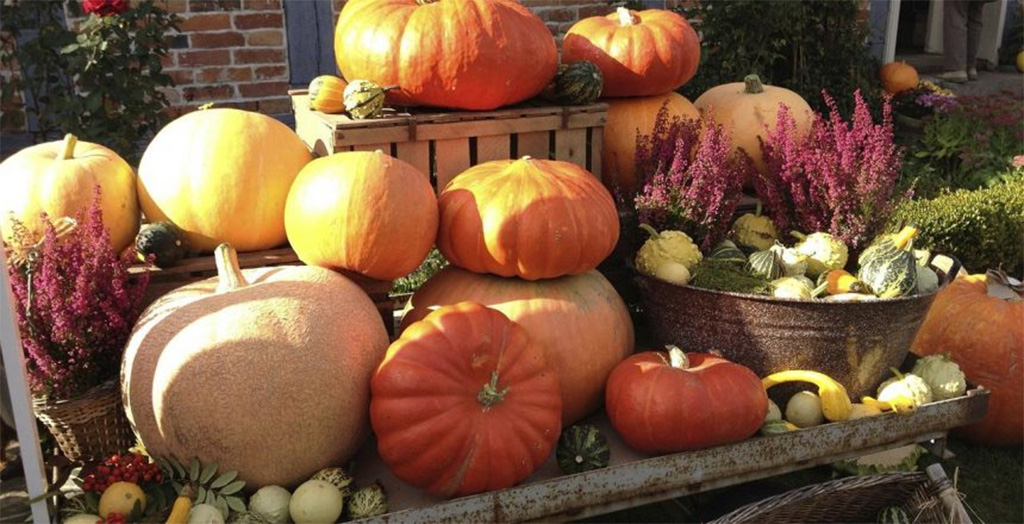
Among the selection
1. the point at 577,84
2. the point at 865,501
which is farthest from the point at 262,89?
the point at 865,501

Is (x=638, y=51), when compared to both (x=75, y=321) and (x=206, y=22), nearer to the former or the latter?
(x=75, y=321)

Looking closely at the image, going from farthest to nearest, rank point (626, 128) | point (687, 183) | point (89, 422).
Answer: point (626, 128) → point (687, 183) → point (89, 422)

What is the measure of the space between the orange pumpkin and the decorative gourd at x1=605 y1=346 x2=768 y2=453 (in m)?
5.63

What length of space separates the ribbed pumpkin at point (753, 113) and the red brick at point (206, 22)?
11.0 feet

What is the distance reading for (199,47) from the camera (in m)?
5.48

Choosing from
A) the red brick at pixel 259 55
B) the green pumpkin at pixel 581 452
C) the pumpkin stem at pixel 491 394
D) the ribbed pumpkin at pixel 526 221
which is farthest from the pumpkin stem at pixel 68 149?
the red brick at pixel 259 55

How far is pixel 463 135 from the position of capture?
272cm

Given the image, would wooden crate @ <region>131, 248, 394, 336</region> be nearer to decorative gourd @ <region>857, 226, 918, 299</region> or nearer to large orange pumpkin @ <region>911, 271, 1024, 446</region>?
decorative gourd @ <region>857, 226, 918, 299</region>

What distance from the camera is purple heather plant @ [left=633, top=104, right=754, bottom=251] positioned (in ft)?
8.94

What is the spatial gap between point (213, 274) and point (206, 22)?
346 cm

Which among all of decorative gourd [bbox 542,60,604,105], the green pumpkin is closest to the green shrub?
decorative gourd [bbox 542,60,604,105]

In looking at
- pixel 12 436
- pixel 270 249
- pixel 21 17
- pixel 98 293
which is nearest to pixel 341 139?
pixel 270 249

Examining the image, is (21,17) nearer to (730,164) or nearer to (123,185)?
(123,185)

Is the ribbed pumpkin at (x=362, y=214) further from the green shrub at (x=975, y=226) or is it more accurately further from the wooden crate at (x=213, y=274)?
the green shrub at (x=975, y=226)
